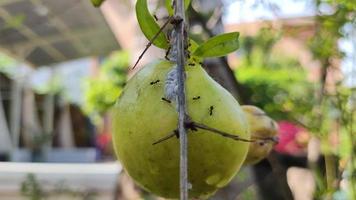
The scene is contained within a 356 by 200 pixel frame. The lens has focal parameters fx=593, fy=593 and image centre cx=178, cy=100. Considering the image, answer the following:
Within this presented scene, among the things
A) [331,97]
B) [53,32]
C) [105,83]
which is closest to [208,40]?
[331,97]

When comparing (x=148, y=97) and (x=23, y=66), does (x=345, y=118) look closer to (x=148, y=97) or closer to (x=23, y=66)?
(x=148, y=97)

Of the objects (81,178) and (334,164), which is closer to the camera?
(334,164)

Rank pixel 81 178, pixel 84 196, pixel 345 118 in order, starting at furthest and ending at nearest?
pixel 81 178 → pixel 84 196 → pixel 345 118

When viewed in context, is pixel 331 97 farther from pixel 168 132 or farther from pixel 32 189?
pixel 168 132

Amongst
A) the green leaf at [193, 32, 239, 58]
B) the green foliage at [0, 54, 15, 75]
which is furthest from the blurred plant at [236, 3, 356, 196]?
the green foliage at [0, 54, 15, 75]

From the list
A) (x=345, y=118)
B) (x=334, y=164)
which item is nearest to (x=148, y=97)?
(x=345, y=118)

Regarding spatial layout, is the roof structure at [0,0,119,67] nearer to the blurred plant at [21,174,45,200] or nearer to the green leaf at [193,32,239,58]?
the blurred plant at [21,174,45,200]
